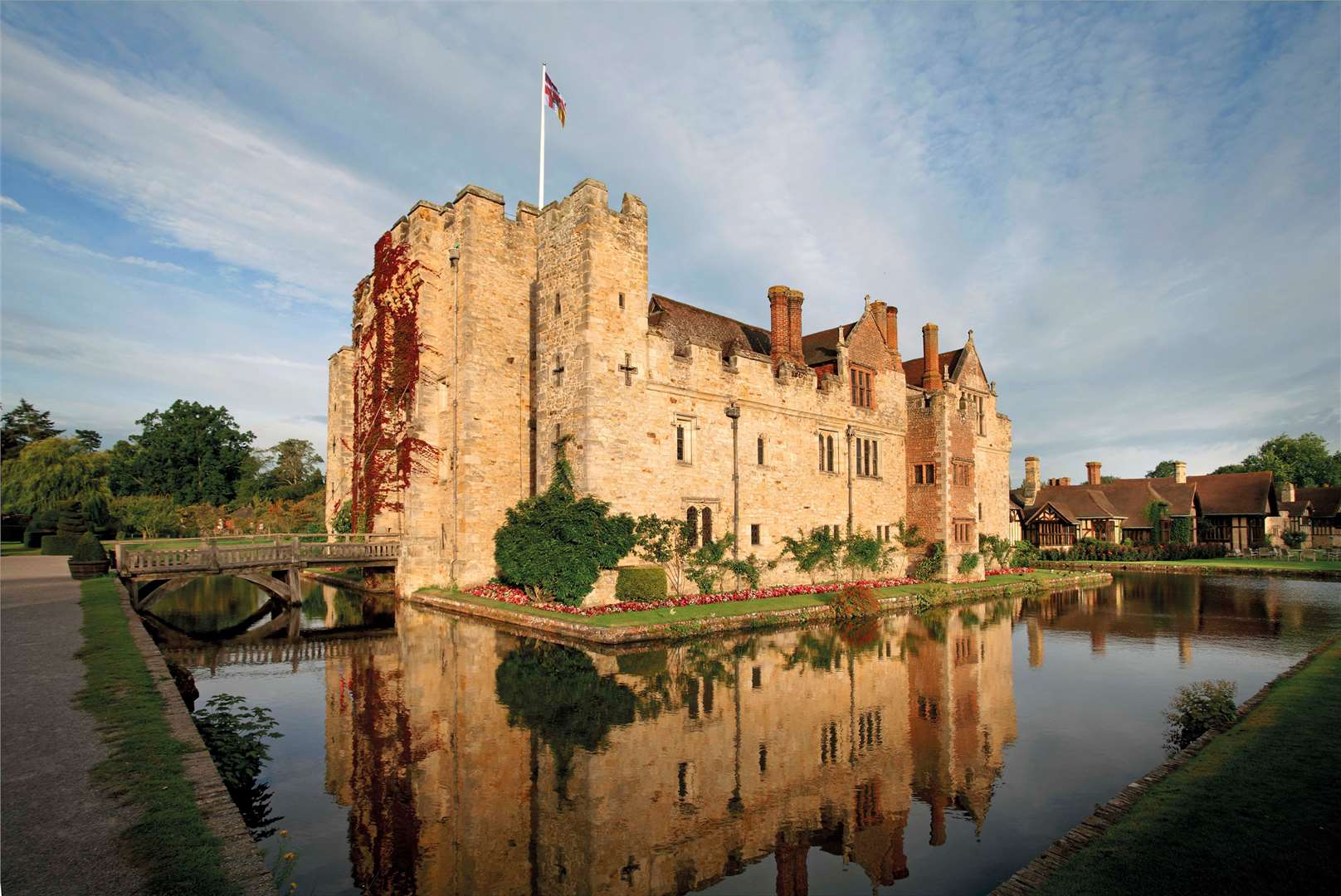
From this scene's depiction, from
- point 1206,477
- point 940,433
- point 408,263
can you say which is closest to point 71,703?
point 408,263

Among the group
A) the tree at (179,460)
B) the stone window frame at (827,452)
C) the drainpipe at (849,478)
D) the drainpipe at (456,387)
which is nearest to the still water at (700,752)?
the drainpipe at (456,387)

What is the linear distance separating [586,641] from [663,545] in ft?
19.7

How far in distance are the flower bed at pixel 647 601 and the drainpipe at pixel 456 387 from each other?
2.38 metres

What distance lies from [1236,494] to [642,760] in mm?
70039

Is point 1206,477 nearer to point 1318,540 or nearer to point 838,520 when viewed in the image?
point 1318,540

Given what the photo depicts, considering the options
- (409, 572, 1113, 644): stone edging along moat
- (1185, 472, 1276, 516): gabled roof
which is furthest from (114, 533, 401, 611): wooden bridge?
(1185, 472, 1276, 516): gabled roof

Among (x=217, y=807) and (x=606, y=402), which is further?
(x=606, y=402)

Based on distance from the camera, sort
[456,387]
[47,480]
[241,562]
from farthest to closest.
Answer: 1. [47,480]
2. [456,387]
3. [241,562]

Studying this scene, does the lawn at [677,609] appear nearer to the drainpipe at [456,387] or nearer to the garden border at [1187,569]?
the drainpipe at [456,387]

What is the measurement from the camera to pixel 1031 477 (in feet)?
223

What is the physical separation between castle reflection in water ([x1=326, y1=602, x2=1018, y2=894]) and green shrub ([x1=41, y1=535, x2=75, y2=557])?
99.6 ft

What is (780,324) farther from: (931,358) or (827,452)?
(931,358)

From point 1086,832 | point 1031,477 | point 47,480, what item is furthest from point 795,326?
point 47,480

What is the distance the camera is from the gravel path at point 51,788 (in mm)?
5605
